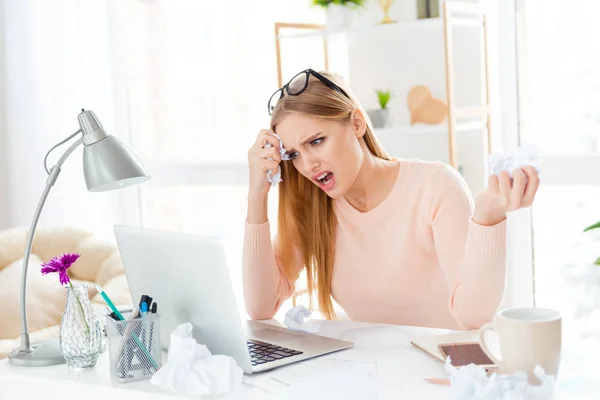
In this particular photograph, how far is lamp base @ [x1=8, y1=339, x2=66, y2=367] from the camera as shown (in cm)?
150

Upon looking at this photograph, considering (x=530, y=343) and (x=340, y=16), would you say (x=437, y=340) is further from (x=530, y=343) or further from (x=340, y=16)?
(x=340, y=16)

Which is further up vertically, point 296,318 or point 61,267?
point 61,267

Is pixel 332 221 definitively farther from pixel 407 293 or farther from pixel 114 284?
pixel 114 284

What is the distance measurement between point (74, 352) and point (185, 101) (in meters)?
2.40

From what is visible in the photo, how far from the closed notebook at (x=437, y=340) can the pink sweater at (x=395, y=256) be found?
324 mm

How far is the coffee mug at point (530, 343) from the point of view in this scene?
1157mm

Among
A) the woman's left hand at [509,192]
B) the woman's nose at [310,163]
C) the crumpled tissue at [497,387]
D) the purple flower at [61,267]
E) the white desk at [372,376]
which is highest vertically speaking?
the woman's nose at [310,163]

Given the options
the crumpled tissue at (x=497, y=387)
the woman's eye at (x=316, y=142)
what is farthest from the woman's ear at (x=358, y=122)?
the crumpled tissue at (x=497, y=387)

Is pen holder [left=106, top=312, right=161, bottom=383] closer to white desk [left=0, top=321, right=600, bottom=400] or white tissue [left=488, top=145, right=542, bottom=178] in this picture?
white desk [left=0, top=321, right=600, bottom=400]

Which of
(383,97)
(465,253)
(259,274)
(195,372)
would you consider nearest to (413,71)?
(383,97)

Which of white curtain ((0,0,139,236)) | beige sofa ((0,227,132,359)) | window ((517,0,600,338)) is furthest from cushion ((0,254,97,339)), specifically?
window ((517,0,600,338))

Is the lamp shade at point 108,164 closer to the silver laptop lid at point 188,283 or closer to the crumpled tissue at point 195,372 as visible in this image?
the silver laptop lid at point 188,283

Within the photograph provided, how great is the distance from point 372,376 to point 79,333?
51 centimetres

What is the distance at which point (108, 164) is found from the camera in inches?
58.9
